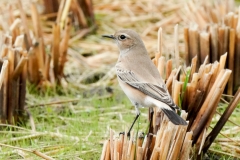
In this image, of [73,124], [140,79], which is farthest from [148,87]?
[73,124]

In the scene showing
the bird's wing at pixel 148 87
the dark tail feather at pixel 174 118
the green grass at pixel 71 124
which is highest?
the bird's wing at pixel 148 87

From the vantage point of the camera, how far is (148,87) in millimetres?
5262

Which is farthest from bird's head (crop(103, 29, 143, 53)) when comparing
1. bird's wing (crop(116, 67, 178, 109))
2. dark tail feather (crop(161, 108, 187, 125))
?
dark tail feather (crop(161, 108, 187, 125))

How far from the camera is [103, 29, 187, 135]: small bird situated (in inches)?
188

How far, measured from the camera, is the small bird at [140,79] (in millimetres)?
4785

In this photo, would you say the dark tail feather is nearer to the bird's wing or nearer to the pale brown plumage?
the pale brown plumage

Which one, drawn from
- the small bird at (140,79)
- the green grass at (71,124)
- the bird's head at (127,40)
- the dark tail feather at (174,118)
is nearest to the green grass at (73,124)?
the green grass at (71,124)

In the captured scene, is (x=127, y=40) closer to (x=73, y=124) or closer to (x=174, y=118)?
(x=73, y=124)

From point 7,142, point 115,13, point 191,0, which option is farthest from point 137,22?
point 7,142

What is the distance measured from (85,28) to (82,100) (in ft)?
8.38

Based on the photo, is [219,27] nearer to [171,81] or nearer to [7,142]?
[171,81]

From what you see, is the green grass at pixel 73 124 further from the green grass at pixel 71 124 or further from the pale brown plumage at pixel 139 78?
the pale brown plumage at pixel 139 78

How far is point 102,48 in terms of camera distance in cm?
896

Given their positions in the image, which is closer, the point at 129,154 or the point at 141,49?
the point at 129,154
